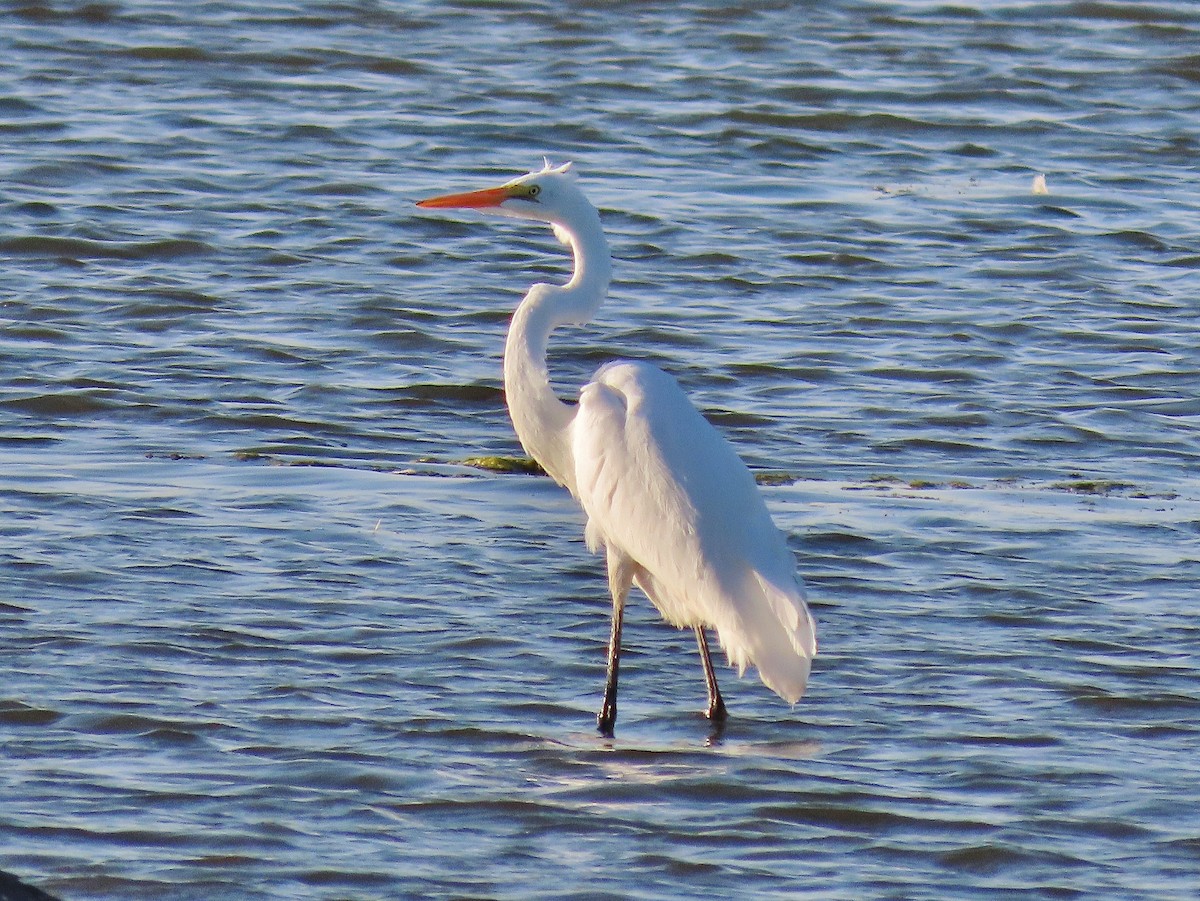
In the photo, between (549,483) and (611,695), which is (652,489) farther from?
(549,483)

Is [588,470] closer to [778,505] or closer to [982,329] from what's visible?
[778,505]

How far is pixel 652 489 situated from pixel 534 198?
89 cm

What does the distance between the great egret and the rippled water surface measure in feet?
0.75

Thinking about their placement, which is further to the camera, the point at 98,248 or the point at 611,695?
the point at 98,248

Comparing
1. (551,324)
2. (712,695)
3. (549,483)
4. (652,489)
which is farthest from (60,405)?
(712,695)

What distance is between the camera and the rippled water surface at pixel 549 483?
14.6ft

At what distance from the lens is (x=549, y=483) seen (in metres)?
6.96

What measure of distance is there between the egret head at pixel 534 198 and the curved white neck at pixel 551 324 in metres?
0.04

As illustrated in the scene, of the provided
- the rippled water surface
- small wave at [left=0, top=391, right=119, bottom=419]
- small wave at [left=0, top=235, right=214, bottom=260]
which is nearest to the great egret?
the rippled water surface

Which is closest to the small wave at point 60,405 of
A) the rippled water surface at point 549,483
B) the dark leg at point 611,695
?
the rippled water surface at point 549,483

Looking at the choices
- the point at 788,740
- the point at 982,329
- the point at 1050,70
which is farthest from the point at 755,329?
the point at 1050,70

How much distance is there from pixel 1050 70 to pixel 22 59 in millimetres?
6723

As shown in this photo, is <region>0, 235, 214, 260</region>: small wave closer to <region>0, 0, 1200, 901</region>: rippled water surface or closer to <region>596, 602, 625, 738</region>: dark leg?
<region>0, 0, 1200, 901</region>: rippled water surface

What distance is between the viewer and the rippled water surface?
4.45m
